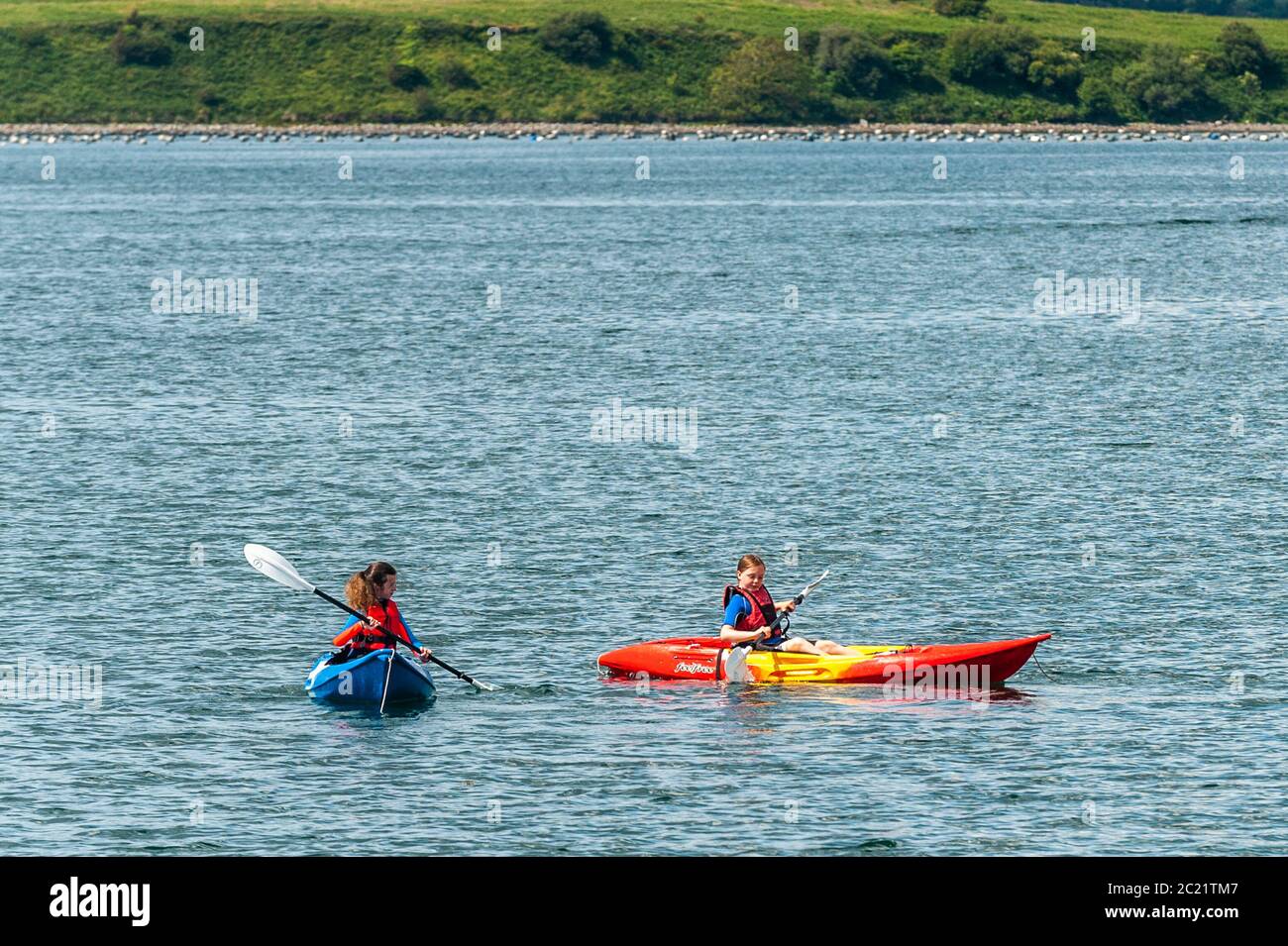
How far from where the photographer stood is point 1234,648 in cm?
3145

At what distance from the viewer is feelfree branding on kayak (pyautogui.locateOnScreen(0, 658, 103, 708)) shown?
1142 inches

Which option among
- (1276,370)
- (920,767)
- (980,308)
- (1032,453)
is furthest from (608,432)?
(980,308)

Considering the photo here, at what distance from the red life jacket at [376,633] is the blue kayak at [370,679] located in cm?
21

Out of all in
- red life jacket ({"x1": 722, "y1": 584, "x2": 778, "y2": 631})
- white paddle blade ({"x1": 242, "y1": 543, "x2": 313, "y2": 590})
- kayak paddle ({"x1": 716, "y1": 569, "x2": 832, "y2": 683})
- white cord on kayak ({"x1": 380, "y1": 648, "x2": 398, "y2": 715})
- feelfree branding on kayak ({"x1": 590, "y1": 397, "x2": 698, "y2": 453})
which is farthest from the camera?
feelfree branding on kayak ({"x1": 590, "y1": 397, "x2": 698, "y2": 453})

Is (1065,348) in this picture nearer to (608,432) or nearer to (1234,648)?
(608,432)

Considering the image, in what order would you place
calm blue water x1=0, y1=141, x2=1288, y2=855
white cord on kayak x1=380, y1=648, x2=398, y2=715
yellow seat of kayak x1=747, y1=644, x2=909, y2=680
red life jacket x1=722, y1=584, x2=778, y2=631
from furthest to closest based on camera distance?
1. red life jacket x1=722, y1=584, x2=778, y2=631
2. yellow seat of kayak x1=747, y1=644, x2=909, y2=680
3. white cord on kayak x1=380, y1=648, x2=398, y2=715
4. calm blue water x1=0, y1=141, x2=1288, y2=855

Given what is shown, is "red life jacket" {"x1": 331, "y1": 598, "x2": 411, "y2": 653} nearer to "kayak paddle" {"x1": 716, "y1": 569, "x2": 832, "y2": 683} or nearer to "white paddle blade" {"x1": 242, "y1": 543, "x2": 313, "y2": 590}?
"white paddle blade" {"x1": 242, "y1": 543, "x2": 313, "y2": 590}
